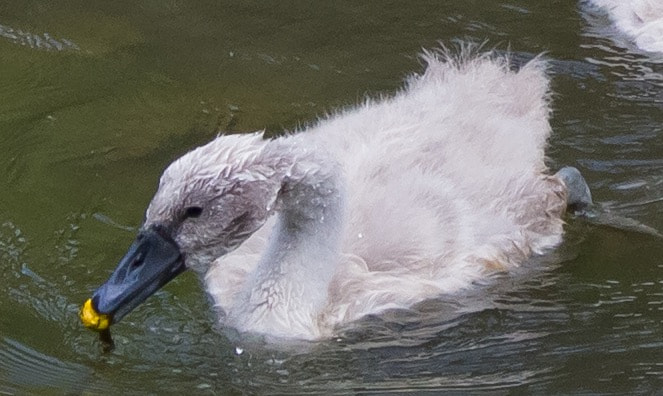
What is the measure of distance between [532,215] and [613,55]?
1.78 metres

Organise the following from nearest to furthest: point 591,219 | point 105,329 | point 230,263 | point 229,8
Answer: point 105,329, point 230,263, point 591,219, point 229,8

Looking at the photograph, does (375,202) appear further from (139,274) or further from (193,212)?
(139,274)

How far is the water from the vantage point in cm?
488

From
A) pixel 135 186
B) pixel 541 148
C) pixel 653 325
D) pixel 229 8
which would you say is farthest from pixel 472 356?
pixel 229 8

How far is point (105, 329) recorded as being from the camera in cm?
478

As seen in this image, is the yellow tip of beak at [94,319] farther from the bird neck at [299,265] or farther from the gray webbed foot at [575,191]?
the gray webbed foot at [575,191]

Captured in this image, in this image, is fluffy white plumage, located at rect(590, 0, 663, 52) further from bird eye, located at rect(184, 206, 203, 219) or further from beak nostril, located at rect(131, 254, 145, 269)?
beak nostril, located at rect(131, 254, 145, 269)

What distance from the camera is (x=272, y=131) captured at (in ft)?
22.1

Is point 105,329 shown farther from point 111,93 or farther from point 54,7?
point 54,7

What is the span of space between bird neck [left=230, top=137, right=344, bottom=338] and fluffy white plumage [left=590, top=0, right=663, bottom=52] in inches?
113

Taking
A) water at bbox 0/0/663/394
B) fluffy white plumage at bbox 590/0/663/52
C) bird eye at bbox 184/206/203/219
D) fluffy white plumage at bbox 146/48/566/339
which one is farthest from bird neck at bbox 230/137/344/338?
fluffy white plumage at bbox 590/0/663/52

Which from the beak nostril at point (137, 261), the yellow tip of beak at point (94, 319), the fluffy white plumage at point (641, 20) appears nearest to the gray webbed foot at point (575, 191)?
the fluffy white plumage at point (641, 20)

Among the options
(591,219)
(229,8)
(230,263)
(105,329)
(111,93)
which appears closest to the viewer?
(105,329)

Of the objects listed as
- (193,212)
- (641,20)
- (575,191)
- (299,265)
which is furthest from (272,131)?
(641,20)
